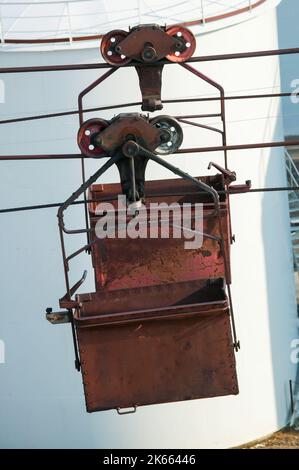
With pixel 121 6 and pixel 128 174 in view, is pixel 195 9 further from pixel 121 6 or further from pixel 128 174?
pixel 128 174

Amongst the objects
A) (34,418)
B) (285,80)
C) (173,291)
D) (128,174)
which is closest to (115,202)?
(173,291)

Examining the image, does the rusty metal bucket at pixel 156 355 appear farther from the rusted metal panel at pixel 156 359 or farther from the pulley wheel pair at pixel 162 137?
the pulley wheel pair at pixel 162 137

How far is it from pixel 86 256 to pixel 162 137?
29.7 feet

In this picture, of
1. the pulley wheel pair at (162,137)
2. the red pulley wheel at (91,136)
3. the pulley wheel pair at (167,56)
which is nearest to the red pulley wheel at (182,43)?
the pulley wheel pair at (167,56)

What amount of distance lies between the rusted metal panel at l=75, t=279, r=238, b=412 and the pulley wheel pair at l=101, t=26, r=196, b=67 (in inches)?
78.3

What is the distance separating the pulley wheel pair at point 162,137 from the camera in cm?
870

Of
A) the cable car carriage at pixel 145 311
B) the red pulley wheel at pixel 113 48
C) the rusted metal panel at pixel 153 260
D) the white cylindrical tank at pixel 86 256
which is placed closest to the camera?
the cable car carriage at pixel 145 311

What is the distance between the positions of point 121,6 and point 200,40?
1.33 metres

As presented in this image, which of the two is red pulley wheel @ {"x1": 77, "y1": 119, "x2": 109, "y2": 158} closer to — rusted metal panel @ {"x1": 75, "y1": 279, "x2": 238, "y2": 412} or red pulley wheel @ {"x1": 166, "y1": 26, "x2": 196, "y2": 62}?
red pulley wheel @ {"x1": 166, "y1": 26, "x2": 196, "y2": 62}

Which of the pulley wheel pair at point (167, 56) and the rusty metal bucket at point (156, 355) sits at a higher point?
the pulley wheel pair at point (167, 56)

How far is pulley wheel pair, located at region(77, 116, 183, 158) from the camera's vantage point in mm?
8695

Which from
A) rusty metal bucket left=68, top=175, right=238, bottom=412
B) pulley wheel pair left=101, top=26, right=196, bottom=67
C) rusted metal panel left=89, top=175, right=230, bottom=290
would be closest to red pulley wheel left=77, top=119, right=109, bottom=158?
pulley wheel pair left=101, top=26, right=196, bottom=67

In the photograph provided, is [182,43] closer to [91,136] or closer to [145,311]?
[91,136]

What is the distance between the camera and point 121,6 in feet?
56.5
